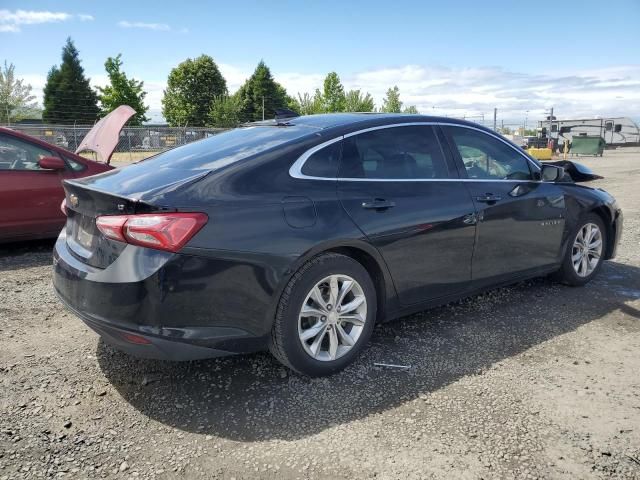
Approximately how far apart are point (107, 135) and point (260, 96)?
6369 centimetres

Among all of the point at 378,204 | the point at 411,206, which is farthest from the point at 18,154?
the point at 411,206

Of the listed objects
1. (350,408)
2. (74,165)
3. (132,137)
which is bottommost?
(350,408)

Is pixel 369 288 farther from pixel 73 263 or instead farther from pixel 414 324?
pixel 73 263

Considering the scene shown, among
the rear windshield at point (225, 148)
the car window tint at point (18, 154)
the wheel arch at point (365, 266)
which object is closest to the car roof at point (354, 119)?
the rear windshield at point (225, 148)

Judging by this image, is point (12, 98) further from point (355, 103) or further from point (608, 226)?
point (608, 226)

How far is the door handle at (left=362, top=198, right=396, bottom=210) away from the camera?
3.19 m

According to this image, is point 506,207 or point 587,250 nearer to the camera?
point 506,207

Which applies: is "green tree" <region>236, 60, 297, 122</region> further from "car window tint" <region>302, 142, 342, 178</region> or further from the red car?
"car window tint" <region>302, 142, 342, 178</region>

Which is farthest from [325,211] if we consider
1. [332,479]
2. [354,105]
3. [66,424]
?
[354,105]

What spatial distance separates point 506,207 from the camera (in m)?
4.05

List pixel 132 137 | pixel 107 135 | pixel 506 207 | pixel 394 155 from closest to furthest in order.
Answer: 1. pixel 394 155
2. pixel 506 207
3. pixel 107 135
4. pixel 132 137

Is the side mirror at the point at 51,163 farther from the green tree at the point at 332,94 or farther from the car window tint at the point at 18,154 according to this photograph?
the green tree at the point at 332,94

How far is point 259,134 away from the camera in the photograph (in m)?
3.50

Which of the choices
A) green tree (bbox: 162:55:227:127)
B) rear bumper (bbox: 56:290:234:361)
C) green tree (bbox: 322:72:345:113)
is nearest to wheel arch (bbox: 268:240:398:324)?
rear bumper (bbox: 56:290:234:361)
